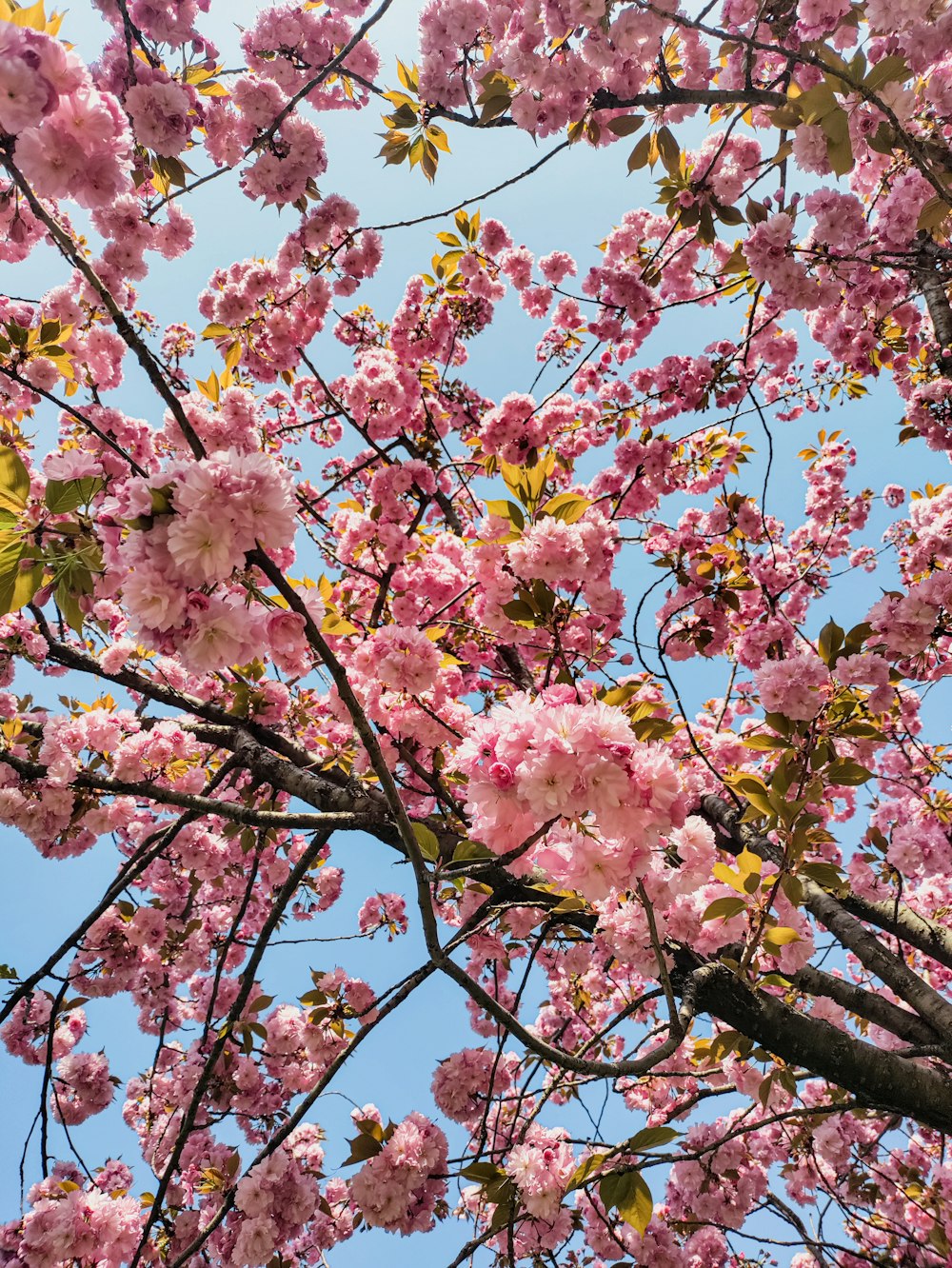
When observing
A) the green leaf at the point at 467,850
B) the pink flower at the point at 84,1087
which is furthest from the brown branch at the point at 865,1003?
the pink flower at the point at 84,1087

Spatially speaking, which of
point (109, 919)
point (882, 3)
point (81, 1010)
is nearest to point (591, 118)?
point (882, 3)

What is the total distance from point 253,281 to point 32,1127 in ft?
14.7

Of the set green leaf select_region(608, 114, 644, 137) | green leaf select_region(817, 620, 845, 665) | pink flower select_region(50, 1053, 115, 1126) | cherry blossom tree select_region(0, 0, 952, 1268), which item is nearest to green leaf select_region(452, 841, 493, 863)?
cherry blossom tree select_region(0, 0, 952, 1268)

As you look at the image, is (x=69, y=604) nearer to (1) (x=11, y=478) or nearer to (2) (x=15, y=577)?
(2) (x=15, y=577)

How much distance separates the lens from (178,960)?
416 centimetres

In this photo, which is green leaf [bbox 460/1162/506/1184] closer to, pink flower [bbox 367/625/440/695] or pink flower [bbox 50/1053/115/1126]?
pink flower [bbox 367/625/440/695]

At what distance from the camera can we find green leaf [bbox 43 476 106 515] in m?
1.38

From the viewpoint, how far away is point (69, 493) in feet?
A: 4.53

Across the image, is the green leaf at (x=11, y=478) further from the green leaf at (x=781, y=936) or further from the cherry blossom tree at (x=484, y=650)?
the green leaf at (x=781, y=936)

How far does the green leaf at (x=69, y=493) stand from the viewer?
1.38 metres

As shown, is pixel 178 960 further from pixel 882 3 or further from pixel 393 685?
pixel 882 3

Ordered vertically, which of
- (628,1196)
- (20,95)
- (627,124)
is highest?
Result: (627,124)

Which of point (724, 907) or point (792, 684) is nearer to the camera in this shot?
point (724, 907)

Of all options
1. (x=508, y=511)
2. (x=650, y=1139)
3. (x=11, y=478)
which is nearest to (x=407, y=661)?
(x=508, y=511)
